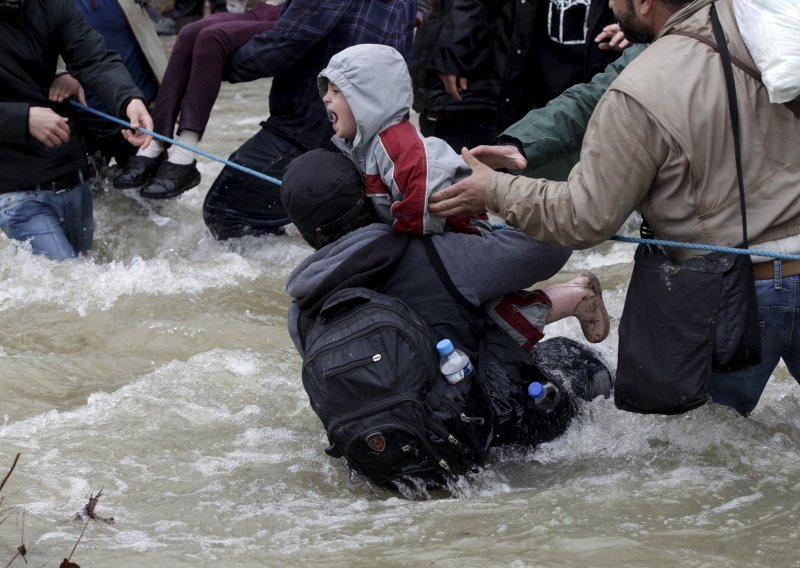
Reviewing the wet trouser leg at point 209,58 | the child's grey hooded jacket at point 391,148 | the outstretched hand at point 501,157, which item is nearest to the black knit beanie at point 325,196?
the child's grey hooded jacket at point 391,148

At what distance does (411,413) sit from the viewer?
3.31 metres

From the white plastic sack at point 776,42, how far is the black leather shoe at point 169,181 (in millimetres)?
3963

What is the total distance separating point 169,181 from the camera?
20.8 feet

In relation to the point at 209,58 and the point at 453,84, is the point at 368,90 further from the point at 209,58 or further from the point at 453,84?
the point at 209,58

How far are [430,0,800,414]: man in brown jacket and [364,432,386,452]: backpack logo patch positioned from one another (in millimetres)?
721

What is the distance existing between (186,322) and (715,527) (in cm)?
315

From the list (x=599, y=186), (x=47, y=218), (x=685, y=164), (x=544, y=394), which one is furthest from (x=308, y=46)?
Answer: (x=685, y=164)

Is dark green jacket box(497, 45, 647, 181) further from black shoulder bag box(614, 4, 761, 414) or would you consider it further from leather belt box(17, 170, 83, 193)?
leather belt box(17, 170, 83, 193)

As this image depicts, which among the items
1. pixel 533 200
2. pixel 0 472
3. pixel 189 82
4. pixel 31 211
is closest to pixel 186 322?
pixel 31 211

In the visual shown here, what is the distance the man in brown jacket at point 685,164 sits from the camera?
2979mm

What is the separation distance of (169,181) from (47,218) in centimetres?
73

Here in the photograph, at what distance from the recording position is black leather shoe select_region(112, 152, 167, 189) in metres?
6.33

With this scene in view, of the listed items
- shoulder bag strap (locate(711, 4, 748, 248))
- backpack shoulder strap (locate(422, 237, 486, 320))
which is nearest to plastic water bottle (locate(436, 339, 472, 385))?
backpack shoulder strap (locate(422, 237, 486, 320))

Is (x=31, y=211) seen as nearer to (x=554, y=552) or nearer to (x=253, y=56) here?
(x=253, y=56)
